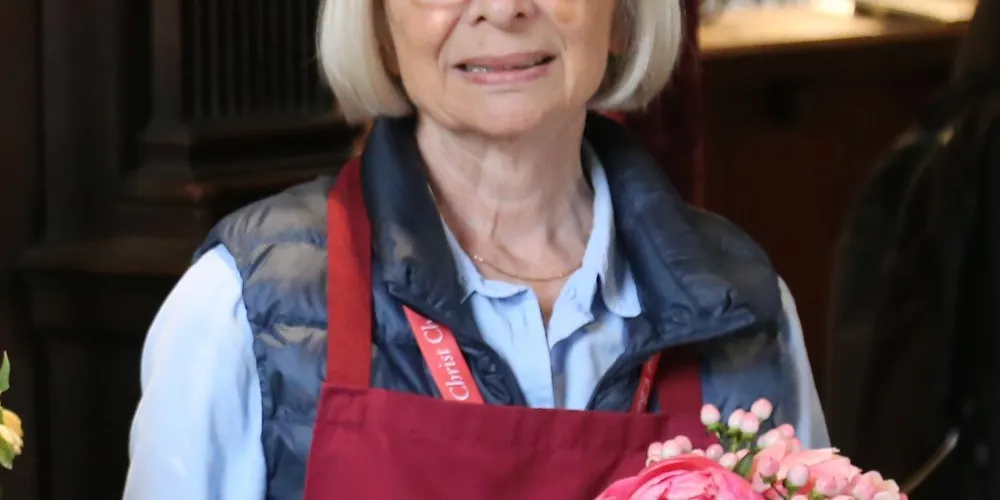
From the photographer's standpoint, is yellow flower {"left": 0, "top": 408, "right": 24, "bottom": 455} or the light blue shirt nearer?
yellow flower {"left": 0, "top": 408, "right": 24, "bottom": 455}

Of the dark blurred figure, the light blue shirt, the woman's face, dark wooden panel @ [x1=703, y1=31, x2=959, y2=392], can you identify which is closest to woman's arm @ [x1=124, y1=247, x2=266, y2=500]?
the light blue shirt

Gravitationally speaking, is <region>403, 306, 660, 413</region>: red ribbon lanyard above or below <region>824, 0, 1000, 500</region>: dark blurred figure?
above

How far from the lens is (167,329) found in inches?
45.0

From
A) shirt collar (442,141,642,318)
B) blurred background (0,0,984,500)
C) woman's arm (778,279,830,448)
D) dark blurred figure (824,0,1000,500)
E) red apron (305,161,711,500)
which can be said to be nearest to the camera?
red apron (305,161,711,500)

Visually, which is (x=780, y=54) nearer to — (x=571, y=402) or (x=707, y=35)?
(x=707, y=35)

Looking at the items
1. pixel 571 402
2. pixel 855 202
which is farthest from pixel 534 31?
pixel 855 202

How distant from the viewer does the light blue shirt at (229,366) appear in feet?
3.64

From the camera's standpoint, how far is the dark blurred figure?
1.80m

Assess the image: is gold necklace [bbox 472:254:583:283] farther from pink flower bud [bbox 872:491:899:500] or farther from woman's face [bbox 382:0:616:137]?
pink flower bud [bbox 872:491:899:500]

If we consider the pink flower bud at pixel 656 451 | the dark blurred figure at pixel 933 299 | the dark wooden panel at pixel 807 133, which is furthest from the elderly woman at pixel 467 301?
the dark wooden panel at pixel 807 133

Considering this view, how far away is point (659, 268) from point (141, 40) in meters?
0.60

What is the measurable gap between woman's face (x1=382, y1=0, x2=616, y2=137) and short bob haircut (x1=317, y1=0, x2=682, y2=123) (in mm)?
38

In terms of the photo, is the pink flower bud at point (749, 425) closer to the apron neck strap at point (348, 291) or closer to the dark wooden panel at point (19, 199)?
the apron neck strap at point (348, 291)

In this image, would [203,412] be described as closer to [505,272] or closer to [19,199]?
[505,272]
